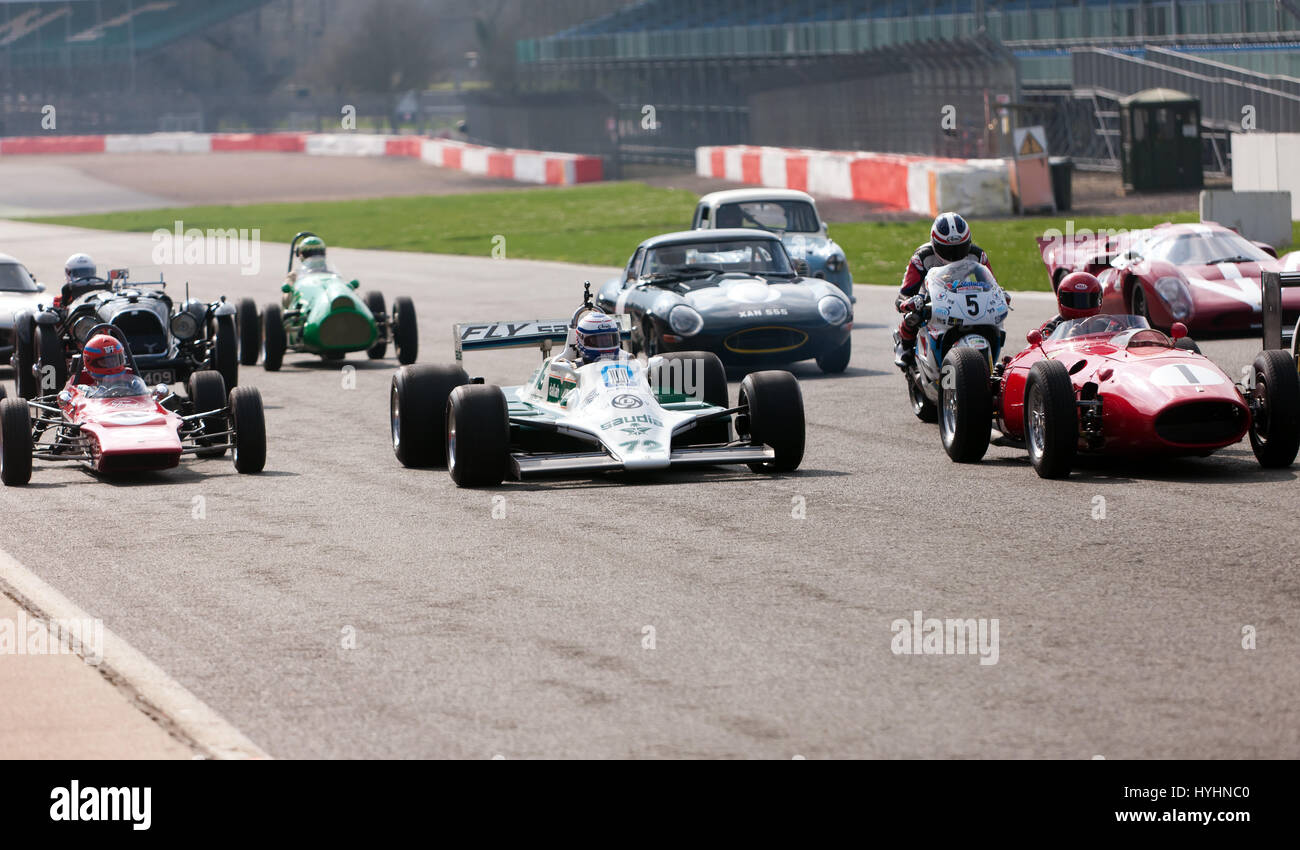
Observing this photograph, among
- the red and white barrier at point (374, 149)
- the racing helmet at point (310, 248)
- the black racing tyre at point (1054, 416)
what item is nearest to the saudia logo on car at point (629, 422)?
the black racing tyre at point (1054, 416)

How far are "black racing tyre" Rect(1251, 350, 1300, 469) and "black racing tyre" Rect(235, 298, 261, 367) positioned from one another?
1185 cm

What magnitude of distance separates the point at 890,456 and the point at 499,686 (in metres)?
6.38

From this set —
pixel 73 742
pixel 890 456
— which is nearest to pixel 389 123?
pixel 890 456

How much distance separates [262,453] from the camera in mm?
13188

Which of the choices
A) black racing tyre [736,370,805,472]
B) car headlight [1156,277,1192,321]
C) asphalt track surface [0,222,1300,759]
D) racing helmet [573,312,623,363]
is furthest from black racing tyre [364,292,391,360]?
black racing tyre [736,370,805,472]

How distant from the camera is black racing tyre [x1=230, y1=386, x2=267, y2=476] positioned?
516 inches

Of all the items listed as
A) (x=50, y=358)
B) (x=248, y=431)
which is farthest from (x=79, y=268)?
(x=248, y=431)

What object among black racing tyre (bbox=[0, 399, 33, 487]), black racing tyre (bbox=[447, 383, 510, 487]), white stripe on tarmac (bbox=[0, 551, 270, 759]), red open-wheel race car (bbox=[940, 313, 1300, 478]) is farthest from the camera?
black racing tyre (bbox=[0, 399, 33, 487])

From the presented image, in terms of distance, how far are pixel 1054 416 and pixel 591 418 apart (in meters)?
2.94

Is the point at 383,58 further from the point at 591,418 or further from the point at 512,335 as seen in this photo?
the point at 591,418

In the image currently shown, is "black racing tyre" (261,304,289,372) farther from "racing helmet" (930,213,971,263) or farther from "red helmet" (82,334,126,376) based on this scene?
"racing helmet" (930,213,971,263)

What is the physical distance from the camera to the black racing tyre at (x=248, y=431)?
13.1 metres
